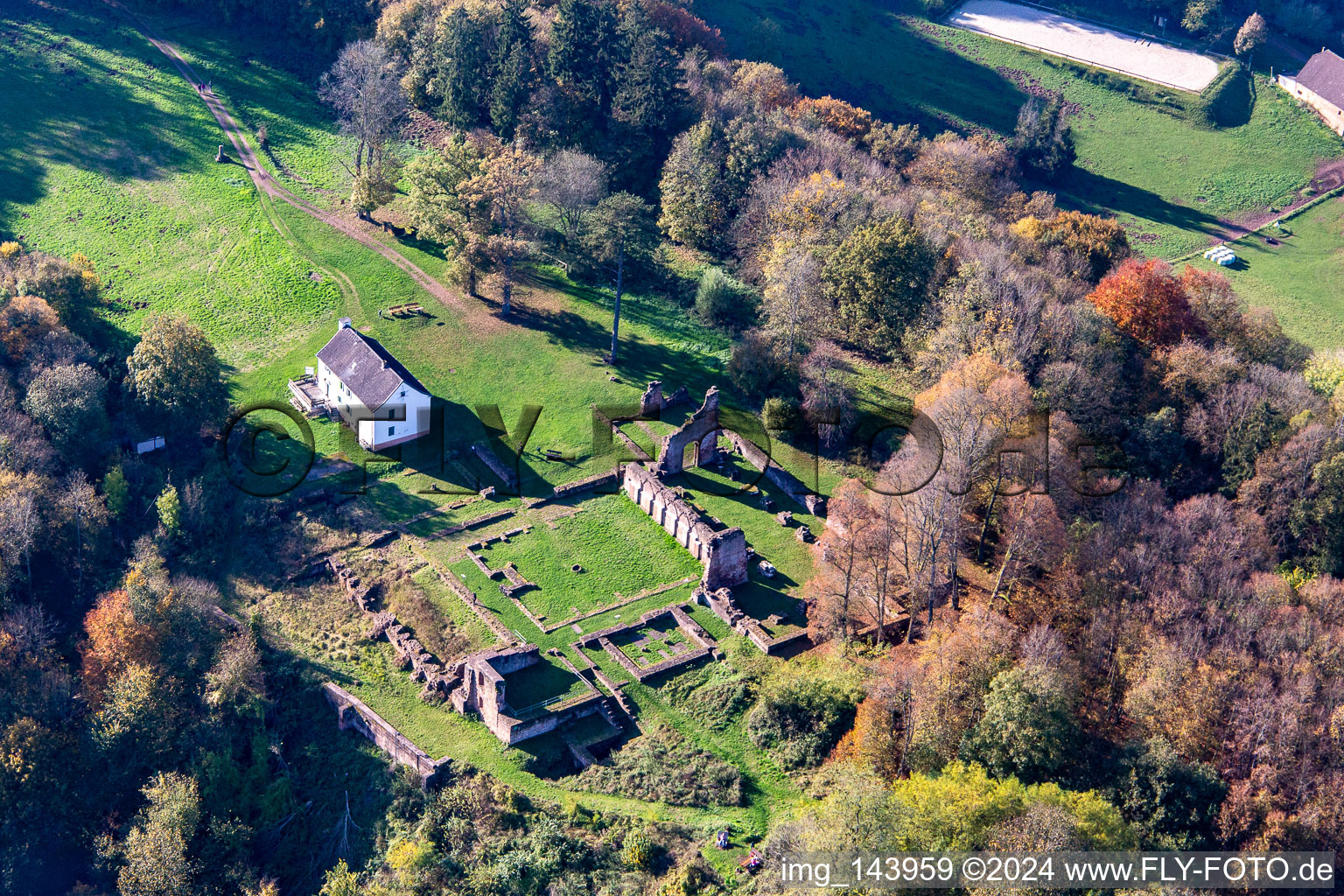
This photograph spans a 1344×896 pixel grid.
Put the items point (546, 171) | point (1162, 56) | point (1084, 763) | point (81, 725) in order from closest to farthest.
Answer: point (1084, 763) < point (81, 725) < point (546, 171) < point (1162, 56)

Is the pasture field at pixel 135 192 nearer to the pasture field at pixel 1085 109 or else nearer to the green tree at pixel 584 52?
the green tree at pixel 584 52

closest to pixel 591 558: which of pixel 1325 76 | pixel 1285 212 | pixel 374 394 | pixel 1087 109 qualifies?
pixel 374 394

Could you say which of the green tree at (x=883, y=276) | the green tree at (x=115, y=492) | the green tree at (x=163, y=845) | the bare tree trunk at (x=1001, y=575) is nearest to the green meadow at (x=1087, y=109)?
the green tree at (x=883, y=276)

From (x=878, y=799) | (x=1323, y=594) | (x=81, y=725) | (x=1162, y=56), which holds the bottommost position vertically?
(x=81, y=725)

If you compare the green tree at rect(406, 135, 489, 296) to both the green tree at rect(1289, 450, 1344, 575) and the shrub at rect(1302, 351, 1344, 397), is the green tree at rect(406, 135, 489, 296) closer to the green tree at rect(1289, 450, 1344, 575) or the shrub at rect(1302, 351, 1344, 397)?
the green tree at rect(1289, 450, 1344, 575)

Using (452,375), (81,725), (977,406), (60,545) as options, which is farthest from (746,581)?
(60,545)

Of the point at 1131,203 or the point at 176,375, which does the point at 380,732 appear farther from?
the point at 1131,203

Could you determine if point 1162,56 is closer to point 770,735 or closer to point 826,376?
point 826,376
